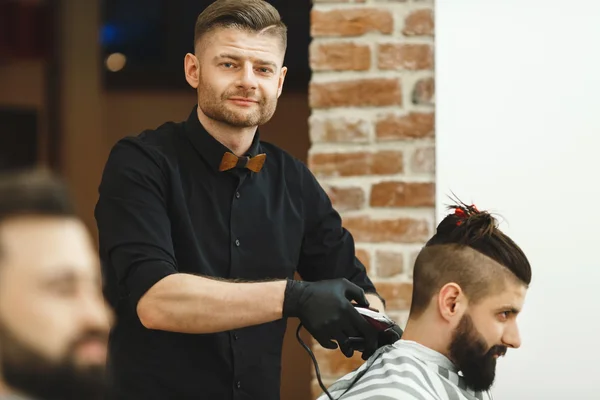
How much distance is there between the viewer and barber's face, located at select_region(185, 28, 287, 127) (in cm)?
166

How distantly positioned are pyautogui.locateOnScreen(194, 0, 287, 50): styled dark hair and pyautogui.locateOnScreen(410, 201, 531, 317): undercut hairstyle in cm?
50

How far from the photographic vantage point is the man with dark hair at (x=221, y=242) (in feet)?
4.86

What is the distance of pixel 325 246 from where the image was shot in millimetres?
1848

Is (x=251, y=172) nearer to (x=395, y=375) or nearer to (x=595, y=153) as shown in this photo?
(x=395, y=375)

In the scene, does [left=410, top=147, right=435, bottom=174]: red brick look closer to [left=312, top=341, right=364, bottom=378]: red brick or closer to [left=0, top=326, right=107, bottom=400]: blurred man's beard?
A: [left=312, top=341, right=364, bottom=378]: red brick

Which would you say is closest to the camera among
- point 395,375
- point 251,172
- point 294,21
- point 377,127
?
point 395,375

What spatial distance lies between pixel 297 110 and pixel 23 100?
112cm

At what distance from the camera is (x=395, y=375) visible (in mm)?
1570

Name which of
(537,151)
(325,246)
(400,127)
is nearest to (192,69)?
(325,246)

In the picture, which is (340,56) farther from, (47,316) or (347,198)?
(47,316)

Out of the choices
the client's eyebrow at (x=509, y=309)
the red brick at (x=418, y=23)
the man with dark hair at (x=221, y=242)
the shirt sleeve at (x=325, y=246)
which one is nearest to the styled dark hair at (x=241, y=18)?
the man with dark hair at (x=221, y=242)

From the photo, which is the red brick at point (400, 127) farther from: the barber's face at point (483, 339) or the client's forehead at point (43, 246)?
the client's forehead at point (43, 246)

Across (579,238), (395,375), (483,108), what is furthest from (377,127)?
(395,375)

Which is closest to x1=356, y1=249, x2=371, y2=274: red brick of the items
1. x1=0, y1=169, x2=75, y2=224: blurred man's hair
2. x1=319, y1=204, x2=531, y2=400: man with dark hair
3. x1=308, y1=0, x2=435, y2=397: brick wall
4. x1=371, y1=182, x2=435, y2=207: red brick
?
x1=308, y1=0, x2=435, y2=397: brick wall
